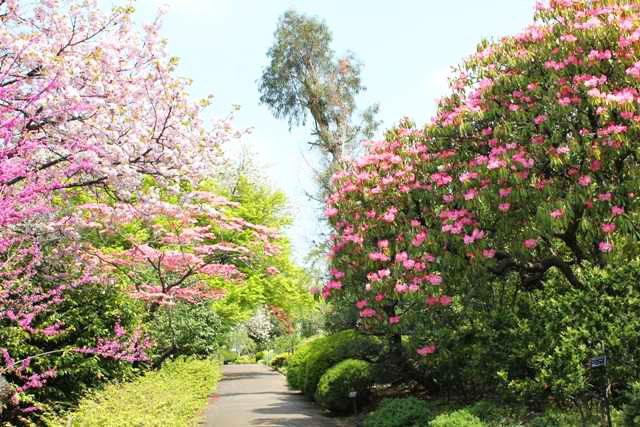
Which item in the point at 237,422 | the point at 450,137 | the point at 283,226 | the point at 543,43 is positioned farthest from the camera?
the point at 283,226

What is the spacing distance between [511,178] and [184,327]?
1373 cm

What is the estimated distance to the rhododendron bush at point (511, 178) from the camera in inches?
322

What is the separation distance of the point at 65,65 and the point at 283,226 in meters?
25.2

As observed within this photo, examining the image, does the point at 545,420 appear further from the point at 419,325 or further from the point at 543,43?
the point at 543,43

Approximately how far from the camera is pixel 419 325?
11734 mm

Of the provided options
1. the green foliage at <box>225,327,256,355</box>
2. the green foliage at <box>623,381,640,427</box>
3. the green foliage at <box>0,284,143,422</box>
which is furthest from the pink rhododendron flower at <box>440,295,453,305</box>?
the green foliage at <box>225,327,256,355</box>

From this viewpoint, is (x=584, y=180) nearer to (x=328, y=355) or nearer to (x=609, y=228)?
(x=609, y=228)

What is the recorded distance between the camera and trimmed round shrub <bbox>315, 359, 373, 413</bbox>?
14.2 metres

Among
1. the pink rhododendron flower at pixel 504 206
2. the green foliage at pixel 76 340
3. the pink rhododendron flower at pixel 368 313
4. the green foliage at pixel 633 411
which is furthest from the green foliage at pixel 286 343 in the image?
the green foliage at pixel 633 411

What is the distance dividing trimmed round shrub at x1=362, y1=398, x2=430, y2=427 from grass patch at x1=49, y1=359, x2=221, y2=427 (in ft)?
11.3

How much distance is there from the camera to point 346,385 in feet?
46.6

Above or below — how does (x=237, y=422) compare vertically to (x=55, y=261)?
below

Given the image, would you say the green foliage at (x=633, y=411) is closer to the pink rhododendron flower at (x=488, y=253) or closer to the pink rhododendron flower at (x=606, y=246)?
the pink rhododendron flower at (x=606, y=246)

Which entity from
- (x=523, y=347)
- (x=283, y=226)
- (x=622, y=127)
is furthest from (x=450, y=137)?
(x=283, y=226)
